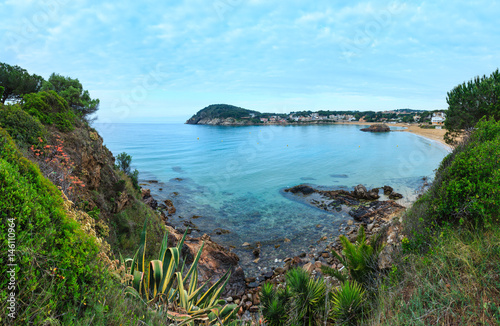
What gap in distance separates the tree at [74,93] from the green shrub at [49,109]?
836cm

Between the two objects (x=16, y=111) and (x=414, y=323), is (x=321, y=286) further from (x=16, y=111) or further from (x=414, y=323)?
(x=16, y=111)

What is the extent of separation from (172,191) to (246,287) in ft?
51.5

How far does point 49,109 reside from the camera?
939 centimetres

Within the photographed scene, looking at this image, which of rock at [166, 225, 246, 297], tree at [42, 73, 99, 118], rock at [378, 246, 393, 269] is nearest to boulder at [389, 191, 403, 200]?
rock at [166, 225, 246, 297]

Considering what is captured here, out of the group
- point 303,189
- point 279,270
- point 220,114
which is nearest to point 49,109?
point 279,270

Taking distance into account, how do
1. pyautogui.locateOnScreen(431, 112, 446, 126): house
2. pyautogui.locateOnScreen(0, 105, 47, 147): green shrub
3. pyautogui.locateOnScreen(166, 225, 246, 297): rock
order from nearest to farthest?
pyautogui.locateOnScreen(0, 105, 47, 147): green shrub
pyautogui.locateOnScreen(166, 225, 246, 297): rock
pyautogui.locateOnScreen(431, 112, 446, 126): house

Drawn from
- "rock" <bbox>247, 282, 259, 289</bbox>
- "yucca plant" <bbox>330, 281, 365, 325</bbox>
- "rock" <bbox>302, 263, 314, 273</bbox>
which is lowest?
"rock" <bbox>247, 282, 259, 289</bbox>

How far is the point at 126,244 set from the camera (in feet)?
27.3

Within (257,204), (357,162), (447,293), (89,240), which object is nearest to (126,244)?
→ (89,240)

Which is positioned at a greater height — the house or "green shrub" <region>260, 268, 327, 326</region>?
the house

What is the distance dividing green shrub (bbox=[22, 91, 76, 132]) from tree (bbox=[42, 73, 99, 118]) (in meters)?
8.36

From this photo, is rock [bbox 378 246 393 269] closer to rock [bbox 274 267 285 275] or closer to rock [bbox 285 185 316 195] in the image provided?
rock [bbox 274 267 285 275]

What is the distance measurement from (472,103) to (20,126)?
28881 millimetres

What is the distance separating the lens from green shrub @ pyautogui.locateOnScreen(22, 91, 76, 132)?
874 cm
